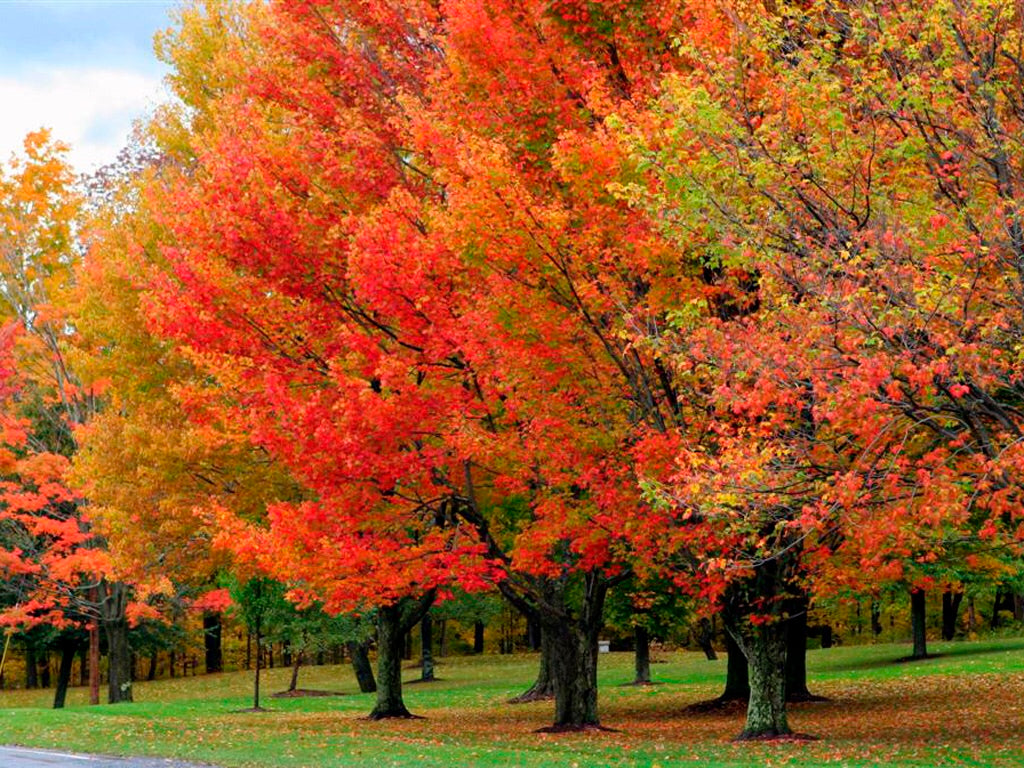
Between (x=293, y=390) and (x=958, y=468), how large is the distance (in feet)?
35.6

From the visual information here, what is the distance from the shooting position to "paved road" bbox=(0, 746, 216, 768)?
14148 millimetres

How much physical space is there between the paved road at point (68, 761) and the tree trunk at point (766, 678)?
8378mm

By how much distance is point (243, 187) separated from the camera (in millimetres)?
19188

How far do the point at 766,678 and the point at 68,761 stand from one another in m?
10.2

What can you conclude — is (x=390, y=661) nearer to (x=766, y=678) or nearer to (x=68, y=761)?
(x=766, y=678)

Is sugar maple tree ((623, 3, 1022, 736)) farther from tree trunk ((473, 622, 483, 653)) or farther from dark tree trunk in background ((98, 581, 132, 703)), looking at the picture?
tree trunk ((473, 622, 483, 653))

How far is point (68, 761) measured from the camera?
1498cm

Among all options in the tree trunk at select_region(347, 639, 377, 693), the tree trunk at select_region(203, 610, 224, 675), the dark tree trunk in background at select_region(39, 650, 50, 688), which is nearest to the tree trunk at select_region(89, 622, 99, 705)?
the tree trunk at select_region(347, 639, 377, 693)

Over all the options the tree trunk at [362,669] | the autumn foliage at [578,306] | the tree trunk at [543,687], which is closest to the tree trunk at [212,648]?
the tree trunk at [362,669]

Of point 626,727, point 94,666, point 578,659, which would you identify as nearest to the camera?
point 578,659

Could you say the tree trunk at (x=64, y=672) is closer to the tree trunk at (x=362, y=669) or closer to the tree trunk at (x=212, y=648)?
the tree trunk at (x=362, y=669)

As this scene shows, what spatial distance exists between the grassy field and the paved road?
0.63 m

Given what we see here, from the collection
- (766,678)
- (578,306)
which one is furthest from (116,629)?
(578,306)

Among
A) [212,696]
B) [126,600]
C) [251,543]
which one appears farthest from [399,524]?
[212,696]
